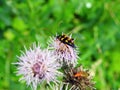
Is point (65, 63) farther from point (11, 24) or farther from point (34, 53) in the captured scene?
point (11, 24)

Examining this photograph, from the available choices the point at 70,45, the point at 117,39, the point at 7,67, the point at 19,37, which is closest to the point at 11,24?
the point at 19,37

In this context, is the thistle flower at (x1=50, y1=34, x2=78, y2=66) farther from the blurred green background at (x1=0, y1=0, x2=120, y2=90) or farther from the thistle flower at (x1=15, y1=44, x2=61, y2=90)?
the blurred green background at (x1=0, y1=0, x2=120, y2=90)

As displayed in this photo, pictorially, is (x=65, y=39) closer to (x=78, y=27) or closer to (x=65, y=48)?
(x=65, y=48)

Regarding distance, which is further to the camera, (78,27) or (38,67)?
(78,27)

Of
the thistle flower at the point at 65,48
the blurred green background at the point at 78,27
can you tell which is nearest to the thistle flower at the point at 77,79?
the thistle flower at the point at 65,48

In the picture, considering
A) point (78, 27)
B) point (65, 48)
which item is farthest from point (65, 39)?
point (78, 27)
